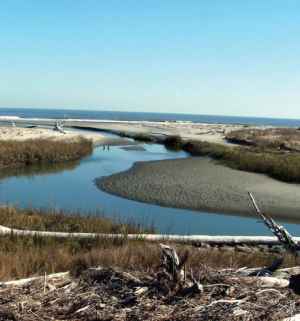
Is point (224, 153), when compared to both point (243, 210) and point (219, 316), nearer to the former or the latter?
point (243, 210)

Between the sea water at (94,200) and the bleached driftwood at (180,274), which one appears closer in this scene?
the bleached driftwood at (180,274)

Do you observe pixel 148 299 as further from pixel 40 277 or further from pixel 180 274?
pixel 40 277

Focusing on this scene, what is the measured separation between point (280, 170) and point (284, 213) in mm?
5667

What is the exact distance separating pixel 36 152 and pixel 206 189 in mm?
11450

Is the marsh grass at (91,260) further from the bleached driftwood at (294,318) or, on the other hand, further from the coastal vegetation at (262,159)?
the coastal vegetation at (262,159)

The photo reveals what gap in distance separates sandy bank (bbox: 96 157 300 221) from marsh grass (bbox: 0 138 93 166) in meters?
5.65

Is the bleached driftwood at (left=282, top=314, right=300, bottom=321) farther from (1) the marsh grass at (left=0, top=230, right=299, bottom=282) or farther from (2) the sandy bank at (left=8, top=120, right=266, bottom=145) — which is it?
(2) the sandy bank at (left=8, top=120, right=266, bottom=145)

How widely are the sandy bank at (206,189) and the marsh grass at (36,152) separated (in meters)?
5.65

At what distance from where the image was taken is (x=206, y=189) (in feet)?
51.1

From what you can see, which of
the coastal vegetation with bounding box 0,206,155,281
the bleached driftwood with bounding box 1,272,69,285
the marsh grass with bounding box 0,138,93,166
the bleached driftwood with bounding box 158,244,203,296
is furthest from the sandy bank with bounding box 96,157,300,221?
the bleached driftwood with bounding box 158,244,203,296

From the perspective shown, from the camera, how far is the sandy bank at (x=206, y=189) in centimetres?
1334

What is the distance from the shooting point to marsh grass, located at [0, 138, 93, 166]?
20.6 metres

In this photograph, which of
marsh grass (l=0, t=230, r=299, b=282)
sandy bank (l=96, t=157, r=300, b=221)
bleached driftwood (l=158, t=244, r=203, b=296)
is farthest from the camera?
sandy bank (l=96, t=157, r=300, b=221)

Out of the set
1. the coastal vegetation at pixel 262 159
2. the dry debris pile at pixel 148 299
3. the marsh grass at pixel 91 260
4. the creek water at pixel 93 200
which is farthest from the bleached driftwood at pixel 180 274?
the coastal vegetation at pixel 262 159
